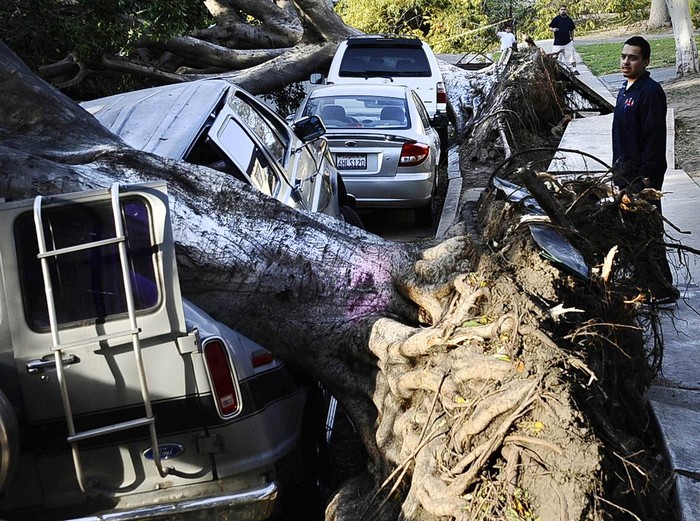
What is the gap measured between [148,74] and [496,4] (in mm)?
20967

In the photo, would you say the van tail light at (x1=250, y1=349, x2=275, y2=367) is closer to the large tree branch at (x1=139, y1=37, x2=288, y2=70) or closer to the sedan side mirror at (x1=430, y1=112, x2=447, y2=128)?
the sedan side mirror at (x1=430, y1=112, x2=447, y2=128)

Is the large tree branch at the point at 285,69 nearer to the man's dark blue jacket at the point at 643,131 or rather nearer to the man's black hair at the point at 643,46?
the man's black hair at the point at 643,46

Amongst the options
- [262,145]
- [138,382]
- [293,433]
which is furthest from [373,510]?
[262,145]

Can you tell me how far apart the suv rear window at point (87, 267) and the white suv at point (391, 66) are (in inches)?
460

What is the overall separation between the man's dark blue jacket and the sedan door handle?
13.4ft

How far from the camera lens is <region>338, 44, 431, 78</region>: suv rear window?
52.3ft

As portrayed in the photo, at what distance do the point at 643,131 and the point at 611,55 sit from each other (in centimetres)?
2399

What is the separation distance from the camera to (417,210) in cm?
1120

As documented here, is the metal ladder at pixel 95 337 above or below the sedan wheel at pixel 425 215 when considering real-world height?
above

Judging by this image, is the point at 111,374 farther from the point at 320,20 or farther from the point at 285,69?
the point at 320,20

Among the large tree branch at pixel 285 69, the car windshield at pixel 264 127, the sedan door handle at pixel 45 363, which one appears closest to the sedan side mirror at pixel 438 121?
the large tree branch at pixel 285 69

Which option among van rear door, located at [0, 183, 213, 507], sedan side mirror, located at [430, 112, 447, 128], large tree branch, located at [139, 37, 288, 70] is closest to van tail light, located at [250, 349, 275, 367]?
van rear door, located at [0, 183, 213, 507]

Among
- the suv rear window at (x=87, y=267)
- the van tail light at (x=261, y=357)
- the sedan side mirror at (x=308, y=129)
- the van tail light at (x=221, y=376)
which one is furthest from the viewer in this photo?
the sedan side mirror at (x=308, y=129)

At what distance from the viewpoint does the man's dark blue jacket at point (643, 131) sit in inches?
257
